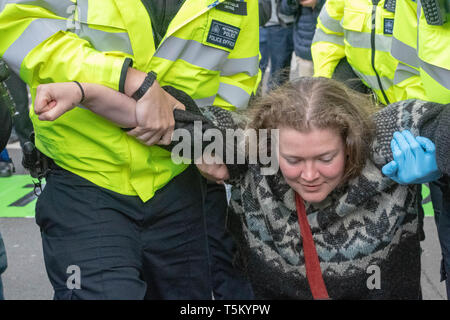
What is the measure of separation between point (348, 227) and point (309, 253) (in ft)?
0.51

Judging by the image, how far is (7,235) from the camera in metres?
3.82

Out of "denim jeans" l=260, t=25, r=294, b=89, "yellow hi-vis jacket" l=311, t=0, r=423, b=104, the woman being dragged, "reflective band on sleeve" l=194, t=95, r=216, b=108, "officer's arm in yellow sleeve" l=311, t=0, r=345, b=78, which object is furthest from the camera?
"denim jeans" l=260, t=25, r=294, b=89

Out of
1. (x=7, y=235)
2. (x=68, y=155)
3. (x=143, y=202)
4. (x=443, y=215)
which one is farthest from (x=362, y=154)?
(x=7, y=235)

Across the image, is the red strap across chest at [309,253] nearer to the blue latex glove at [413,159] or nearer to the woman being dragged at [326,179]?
the woman being dragged at [326,179]

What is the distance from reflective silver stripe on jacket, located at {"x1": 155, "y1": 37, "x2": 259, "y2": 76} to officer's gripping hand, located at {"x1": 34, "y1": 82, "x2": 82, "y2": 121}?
35 cm

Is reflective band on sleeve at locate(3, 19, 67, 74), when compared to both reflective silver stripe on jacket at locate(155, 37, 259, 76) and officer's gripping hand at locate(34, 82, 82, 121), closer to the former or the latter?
officer's gripping hand at locate(34, 82, 82, 121)

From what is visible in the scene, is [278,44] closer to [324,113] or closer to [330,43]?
[330,43]

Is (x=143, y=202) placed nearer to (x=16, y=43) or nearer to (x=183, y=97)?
(x=183, y=97)

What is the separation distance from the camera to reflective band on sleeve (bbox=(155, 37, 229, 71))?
196 centimetres

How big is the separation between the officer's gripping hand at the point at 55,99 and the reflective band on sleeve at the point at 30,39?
19cm

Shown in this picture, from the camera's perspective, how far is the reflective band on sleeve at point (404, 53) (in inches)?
87.7

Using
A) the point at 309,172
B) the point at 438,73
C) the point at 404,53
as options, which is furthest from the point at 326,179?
the point at 404,53

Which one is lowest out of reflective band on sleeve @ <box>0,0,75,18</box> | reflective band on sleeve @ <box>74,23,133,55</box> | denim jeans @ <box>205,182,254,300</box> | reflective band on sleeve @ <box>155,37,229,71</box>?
denim jeans @ <box>205,182,254,300</box>

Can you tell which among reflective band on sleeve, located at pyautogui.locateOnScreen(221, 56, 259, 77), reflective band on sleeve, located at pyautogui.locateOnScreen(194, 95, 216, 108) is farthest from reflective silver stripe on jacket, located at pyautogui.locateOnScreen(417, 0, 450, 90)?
reflective band on sleeve, located at pyautogui.locateOnScreen(194, 95, 216, 108)
